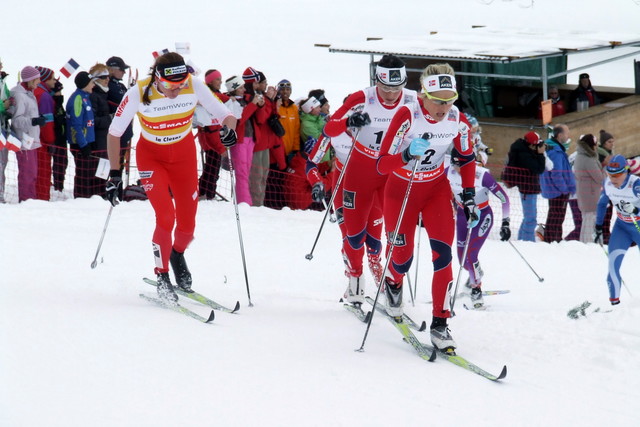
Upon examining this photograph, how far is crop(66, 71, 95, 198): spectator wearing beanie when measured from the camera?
392 inches

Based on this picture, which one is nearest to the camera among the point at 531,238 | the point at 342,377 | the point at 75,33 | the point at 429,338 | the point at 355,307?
the point at 342,377

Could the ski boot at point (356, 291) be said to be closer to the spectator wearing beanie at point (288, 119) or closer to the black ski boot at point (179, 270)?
the black ski boot at point (179, 270)

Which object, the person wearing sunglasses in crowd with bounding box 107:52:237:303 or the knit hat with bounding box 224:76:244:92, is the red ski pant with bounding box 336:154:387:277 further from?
the knit hat with bounding box 224:76:244:92

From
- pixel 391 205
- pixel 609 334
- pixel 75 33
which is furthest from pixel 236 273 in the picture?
pixel 75 33

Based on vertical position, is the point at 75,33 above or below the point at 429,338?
above

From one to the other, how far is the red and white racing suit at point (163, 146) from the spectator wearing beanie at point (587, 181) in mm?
6237

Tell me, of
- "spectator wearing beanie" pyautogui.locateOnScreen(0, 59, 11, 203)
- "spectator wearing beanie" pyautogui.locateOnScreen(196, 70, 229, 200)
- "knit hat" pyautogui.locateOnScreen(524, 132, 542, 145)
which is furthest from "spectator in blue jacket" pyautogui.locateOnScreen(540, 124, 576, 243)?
"spectator wearing beanie" pyautogui.locateOnScreen(0, 59, 11, 203)

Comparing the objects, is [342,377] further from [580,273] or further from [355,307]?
[580,273]

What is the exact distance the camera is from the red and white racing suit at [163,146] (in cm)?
636

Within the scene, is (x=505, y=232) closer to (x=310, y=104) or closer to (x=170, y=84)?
(x=170, y=84)

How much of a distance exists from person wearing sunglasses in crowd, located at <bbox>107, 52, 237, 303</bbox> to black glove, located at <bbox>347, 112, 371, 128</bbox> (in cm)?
84

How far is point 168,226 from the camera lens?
647 centimetres

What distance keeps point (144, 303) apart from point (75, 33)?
28726 millimetres

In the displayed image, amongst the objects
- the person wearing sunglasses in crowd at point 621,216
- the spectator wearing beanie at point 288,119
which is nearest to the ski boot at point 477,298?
the person wearing sunglasses in crowd at point 621,216
